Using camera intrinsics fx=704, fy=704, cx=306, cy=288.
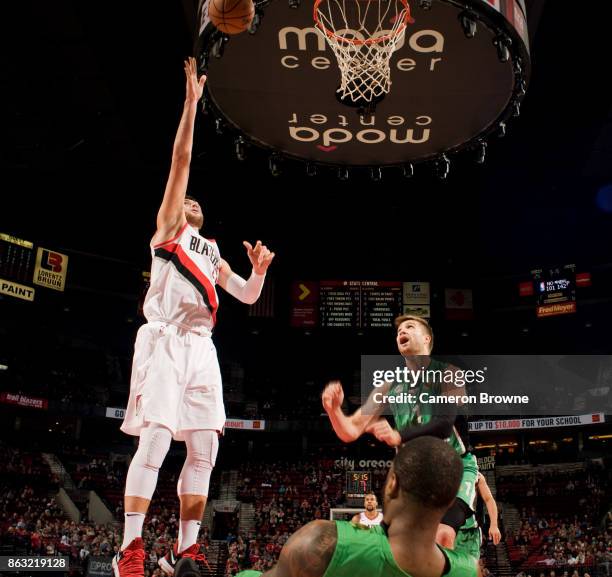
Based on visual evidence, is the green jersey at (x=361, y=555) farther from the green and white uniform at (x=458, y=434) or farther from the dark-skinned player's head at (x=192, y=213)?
the dark-skinned player's head at (x=192, y=213)

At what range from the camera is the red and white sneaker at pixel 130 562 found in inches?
154

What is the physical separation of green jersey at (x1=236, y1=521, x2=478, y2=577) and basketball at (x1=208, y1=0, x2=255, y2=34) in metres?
3.66

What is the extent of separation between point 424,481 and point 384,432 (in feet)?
7.92

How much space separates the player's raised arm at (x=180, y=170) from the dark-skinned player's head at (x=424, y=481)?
8.91 feet

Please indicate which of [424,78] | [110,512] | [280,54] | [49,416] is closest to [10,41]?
[280,54]

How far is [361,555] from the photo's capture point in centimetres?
236

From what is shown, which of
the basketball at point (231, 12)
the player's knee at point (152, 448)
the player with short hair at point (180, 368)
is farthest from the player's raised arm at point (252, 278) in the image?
the basketball at point (231, 12)

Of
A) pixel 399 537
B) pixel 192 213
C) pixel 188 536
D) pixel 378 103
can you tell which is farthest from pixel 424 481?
pixel 378 103

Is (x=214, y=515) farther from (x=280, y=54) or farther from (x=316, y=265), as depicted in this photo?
(x=280, y=54)

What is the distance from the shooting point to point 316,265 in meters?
24.5

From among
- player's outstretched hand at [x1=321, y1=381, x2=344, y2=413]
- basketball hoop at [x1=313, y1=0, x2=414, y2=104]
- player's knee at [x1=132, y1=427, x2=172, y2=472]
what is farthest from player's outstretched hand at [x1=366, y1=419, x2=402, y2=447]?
basketball hoop at [x1=313, y1=0, x2=414, y2=104]

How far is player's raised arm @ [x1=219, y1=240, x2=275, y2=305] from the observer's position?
520cm

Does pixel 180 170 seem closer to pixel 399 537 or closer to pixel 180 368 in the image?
pixel 180 368

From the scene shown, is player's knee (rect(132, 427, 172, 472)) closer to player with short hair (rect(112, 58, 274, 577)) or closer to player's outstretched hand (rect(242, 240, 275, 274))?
player with short hair (rect(112, 58, 274, 577))
